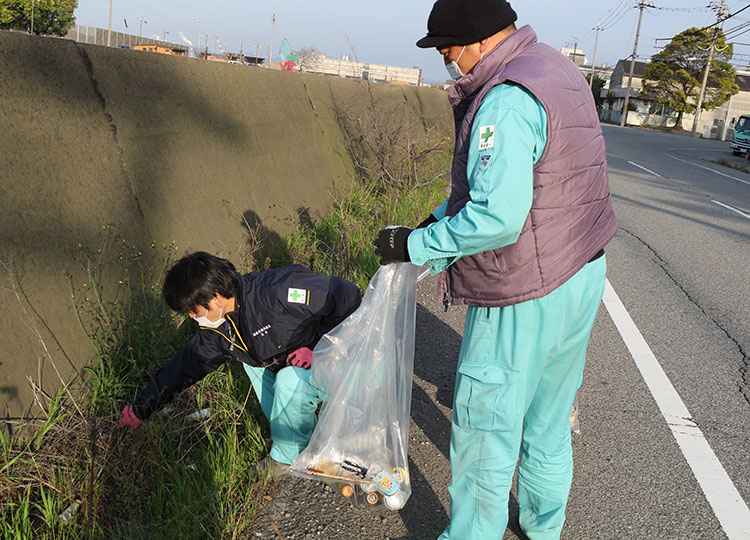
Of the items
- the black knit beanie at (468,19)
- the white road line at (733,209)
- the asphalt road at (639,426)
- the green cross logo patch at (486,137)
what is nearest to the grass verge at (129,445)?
the asphalt road at (639,426)

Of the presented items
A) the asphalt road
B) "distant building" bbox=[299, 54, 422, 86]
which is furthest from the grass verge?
"distant building" bbox=[299, 54, 422, 86]

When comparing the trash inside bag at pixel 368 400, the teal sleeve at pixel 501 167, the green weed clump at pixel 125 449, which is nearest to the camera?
the teal sleeve at pixel 501 167

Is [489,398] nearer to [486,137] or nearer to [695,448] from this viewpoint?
[486,137]

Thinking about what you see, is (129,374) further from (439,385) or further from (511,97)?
(511,97)

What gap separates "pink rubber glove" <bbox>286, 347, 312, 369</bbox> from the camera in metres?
2.98

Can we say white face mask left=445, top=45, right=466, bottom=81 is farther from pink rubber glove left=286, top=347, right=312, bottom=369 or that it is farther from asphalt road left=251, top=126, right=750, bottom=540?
asphalt road left=251, top=126, right=750, bottom=540

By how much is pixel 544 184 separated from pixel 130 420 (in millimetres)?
2008

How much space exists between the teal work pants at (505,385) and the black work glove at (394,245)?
0.31m

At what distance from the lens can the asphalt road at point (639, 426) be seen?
270cm

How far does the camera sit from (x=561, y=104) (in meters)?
2.01

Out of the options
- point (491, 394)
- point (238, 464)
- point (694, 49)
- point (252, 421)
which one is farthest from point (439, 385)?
point (694, 49)

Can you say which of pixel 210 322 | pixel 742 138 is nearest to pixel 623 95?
pixel 742 138

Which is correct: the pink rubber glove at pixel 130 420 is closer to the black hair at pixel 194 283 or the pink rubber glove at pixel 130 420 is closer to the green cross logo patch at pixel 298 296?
the black hair at pixel 194 283

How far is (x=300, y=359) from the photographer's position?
2.98 m
